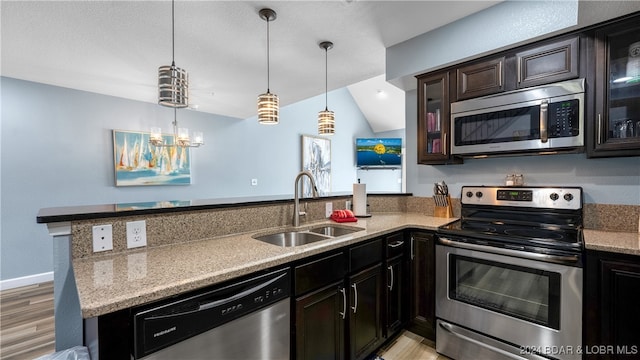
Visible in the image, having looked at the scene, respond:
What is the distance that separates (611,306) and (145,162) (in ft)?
16.6

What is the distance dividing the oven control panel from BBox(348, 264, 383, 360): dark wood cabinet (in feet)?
3.62

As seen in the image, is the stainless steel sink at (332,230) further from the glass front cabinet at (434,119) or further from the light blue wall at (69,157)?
the light blue wall at (69,157)

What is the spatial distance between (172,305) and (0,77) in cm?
428

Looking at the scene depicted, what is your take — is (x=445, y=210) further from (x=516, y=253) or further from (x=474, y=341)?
(x=474, y=341)

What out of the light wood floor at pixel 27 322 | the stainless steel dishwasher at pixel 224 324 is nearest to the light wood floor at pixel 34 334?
the light wood floor at pixel 27 322

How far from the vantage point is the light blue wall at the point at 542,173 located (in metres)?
1.82

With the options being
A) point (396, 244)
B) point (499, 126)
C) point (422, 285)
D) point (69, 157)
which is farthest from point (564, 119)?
point (69, 157)

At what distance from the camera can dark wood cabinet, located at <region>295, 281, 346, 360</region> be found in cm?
137

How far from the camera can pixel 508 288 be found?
1723 mm

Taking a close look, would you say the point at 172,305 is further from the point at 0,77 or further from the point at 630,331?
the point at 0,77

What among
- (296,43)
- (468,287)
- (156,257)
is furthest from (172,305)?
(296,43)

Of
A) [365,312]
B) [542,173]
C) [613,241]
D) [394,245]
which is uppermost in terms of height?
[542,173]

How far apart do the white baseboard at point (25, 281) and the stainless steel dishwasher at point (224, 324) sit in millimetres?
4028

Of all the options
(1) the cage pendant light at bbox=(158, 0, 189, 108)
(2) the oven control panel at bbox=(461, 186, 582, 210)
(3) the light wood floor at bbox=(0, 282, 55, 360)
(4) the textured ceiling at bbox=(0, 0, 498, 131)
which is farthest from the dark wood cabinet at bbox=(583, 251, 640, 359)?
(3) the light wood floor at bbox=(0, 282, 55, 360)
